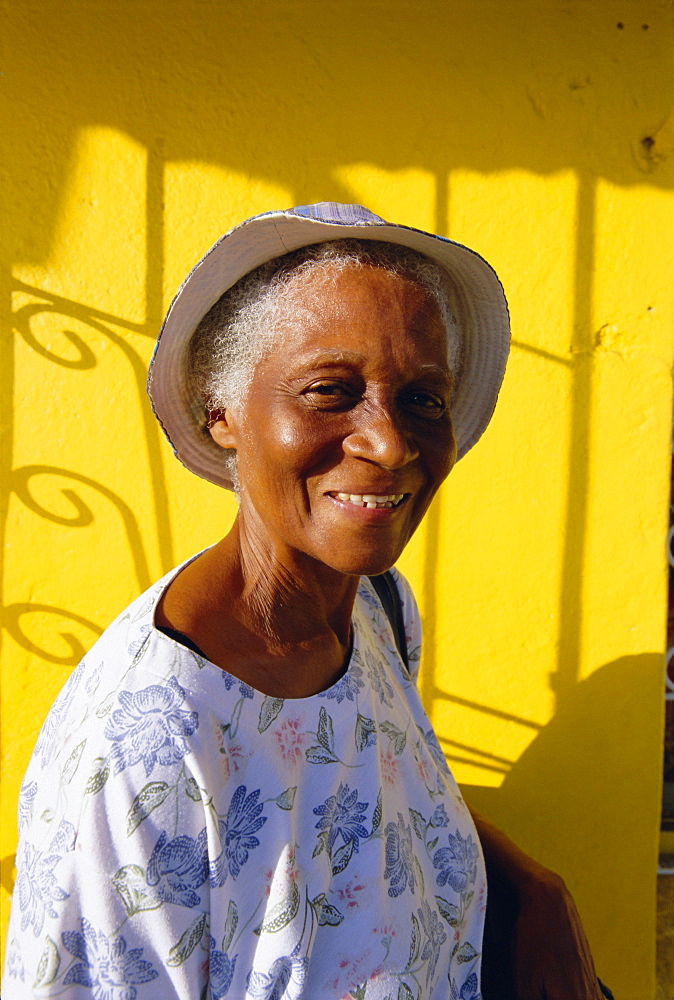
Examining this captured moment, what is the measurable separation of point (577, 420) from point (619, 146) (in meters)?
0.82

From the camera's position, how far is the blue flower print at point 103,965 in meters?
0.91

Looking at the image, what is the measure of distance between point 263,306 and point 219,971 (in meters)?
0.96

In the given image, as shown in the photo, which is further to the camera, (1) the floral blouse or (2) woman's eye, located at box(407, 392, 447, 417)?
(2) woman's eye, located at box(407, 392, 447, 417)

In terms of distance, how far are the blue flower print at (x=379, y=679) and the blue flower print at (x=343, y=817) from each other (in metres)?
0.24

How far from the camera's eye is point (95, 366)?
2.12 m

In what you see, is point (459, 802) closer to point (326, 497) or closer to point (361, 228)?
point (326, 497)

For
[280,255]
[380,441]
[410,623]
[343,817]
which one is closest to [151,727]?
[343,817]

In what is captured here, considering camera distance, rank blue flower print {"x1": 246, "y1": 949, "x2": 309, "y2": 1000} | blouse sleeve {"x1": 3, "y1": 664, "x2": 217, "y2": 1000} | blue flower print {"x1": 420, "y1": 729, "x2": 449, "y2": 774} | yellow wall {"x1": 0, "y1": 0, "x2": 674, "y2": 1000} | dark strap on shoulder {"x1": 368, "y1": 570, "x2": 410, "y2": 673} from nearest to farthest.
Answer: blouse sleeve {"x1": 3, "y1": 664, "x2": 217, "y2": 1000}
blue flower print {"x1": 246, "y1": 949, "x2": 309, "y2": 1000}
blue flower print {"x1": 420, "y1": 729, "x2": 449, "y2": 774}
dark strap on shoulder {"x1": 368, "y1": 570, "x2": 410, "y2": 673}
yellow wall {"x1": 0, "y1": 0, "x2": 674, "y2": 1000}

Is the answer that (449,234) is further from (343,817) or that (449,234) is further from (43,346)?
(343,817)

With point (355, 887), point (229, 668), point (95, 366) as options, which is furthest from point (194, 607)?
point (95, 366)

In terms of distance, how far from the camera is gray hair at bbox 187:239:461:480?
44.2 inches

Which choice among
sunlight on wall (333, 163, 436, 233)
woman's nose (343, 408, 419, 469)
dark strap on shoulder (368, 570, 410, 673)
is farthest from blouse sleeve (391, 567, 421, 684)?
sunlight on wall (333, 163, 436, 233)

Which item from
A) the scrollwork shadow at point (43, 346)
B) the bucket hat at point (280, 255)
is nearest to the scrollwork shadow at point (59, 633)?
the scrollwork shadow at point (43, 346)

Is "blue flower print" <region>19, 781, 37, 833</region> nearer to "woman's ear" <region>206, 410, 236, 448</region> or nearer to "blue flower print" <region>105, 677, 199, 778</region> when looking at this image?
"blue flower print" <region>105, 677, 199, 778</region>
